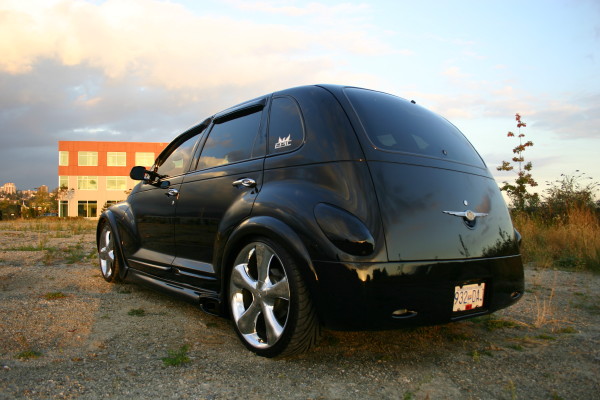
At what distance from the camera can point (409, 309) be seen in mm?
2299

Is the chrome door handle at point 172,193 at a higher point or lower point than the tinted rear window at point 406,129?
lower

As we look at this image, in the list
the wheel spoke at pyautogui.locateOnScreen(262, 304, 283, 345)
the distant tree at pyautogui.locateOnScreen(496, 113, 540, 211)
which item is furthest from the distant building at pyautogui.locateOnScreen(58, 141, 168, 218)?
the wheel spoke at pyautogui.locateOnScreen(262, 304, 283, 345)

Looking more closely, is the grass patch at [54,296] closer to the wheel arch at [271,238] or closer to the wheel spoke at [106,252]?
the wheel spoke at [106,252]

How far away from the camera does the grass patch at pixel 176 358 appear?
2.57 m

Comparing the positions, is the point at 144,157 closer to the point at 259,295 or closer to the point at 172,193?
the point at 172,193

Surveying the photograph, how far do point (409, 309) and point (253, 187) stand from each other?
1213 millimetres

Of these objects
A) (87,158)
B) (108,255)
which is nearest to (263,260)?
(108,255)

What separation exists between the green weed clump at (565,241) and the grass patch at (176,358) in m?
5.91

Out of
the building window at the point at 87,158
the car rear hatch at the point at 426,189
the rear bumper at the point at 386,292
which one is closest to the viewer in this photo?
the rear bumper at the point at 386,292

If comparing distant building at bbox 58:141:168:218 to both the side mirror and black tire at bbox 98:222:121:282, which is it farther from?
the side mirror

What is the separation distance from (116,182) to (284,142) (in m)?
57.7

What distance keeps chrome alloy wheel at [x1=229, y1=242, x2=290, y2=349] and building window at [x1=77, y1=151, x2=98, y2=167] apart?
190 ft

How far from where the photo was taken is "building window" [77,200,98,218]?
55.0 meters

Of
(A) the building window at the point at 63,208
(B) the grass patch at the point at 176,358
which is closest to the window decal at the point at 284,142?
(B) the grass patch at the point at 176,358
